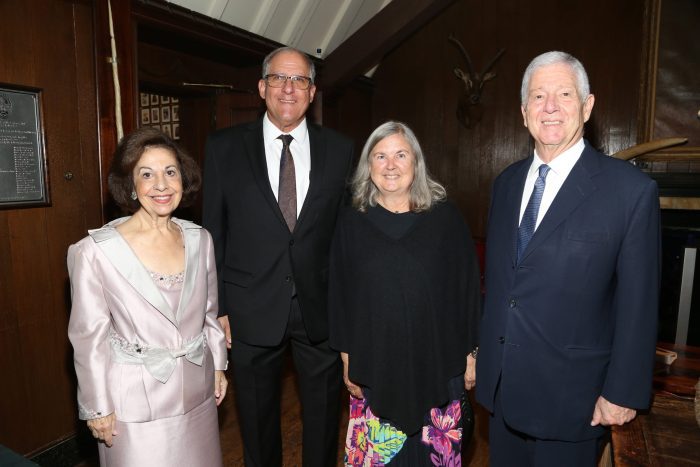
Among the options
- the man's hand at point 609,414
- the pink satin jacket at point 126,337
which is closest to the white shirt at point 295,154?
the pink satin jacket at point 126,337

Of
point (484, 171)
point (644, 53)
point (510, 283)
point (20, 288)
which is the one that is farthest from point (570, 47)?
point (20, 288)

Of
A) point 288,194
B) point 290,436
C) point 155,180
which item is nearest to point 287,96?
point 288,194

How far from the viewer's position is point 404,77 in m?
5.64

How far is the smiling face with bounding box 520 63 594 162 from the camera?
4.96 feet

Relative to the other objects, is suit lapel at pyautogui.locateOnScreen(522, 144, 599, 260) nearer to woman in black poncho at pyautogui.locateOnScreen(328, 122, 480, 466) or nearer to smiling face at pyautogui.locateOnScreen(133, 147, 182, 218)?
woman in black poncho at pyautogui.locateOnScreen(328, 122, 480, 466)

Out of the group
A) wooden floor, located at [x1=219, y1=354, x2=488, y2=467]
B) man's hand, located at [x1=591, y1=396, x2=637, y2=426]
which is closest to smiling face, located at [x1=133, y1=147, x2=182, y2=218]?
man's hand, located at [x1=591, y1=396, x2=637, y2=426]

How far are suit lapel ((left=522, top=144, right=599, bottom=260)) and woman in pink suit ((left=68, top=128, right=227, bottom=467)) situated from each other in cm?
115

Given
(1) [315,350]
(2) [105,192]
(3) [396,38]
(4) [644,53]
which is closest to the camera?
(1) [315,350]

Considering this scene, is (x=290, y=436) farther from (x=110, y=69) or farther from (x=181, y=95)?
(x=181, y=95)

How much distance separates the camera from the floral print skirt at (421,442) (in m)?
1.84

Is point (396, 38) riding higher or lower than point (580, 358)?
higher

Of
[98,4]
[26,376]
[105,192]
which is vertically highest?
[98,4]

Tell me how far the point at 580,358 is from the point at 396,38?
12.6 ft

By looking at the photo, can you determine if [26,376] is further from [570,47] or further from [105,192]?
[570,47]
